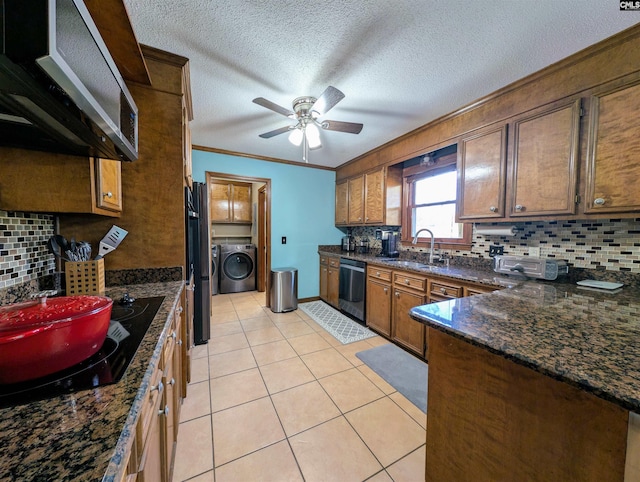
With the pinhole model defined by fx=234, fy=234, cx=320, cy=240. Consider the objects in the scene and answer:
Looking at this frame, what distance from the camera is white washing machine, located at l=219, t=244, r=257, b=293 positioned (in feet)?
14.5

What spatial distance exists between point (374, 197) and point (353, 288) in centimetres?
131

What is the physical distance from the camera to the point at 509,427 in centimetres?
78

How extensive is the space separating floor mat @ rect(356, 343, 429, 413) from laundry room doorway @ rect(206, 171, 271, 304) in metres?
2.63

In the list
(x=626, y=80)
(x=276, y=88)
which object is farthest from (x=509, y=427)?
(x=276, y=88)

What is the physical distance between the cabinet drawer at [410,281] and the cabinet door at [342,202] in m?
1.61

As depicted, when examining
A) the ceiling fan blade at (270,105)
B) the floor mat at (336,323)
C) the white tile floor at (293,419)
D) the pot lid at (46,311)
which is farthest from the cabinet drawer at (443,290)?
the pot lid at (46,311)

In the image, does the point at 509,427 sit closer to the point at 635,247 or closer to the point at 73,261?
the point at 635,247

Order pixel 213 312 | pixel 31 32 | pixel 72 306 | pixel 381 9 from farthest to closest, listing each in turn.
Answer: pixel 213 312, pixel 381 9, pixel 72 306, pixel 31 32

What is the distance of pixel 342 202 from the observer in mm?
4020

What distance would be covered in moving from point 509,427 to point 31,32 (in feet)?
5.29

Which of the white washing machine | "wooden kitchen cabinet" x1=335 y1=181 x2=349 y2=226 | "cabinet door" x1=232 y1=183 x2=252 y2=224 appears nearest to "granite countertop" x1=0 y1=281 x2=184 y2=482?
"wooden kitchen cabinet" x1=335 y1=181 x2=349 y2=226

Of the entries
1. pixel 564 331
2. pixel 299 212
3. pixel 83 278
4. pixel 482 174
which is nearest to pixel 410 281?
pixel 482 174

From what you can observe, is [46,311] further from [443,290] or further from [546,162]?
[546,162]

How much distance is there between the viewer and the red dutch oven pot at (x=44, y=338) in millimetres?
525
